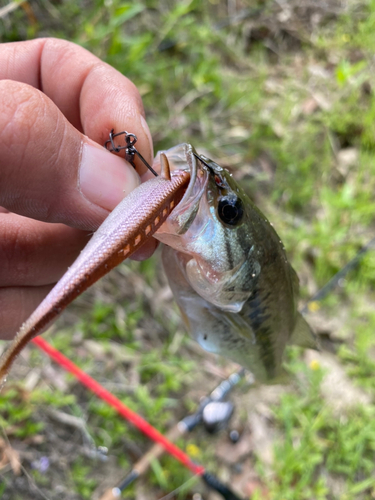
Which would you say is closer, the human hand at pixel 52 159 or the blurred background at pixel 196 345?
the human hand at pixel 52 159

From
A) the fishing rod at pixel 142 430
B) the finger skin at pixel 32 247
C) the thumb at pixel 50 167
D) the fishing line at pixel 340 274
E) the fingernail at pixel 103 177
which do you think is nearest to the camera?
the thumb at pixel 50 167

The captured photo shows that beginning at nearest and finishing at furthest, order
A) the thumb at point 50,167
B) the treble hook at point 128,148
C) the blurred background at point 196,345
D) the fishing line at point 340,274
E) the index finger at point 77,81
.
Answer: the thumb at point 50,167 → the treble hook at point 128,148 → the index finger at point 77,81 → the blurred background at point 196,345 → the fishing line at point 340,274

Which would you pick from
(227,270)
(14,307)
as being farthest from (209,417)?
(227,270)

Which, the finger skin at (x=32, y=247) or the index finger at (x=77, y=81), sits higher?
the index finger at (x=77, y=81)

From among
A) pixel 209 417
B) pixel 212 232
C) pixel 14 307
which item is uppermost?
pixel 212 232

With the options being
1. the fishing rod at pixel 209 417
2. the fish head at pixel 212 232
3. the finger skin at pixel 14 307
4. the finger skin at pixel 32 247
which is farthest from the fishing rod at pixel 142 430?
the fish head at pixel 212 232

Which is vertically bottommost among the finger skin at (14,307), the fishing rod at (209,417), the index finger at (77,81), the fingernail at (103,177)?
the fishing rod at (209,417)

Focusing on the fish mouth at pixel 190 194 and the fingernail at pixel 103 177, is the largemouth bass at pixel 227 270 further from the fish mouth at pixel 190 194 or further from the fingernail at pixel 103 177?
the fingernail at pixel 103 177

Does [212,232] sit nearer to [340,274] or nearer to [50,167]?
[50,167]
